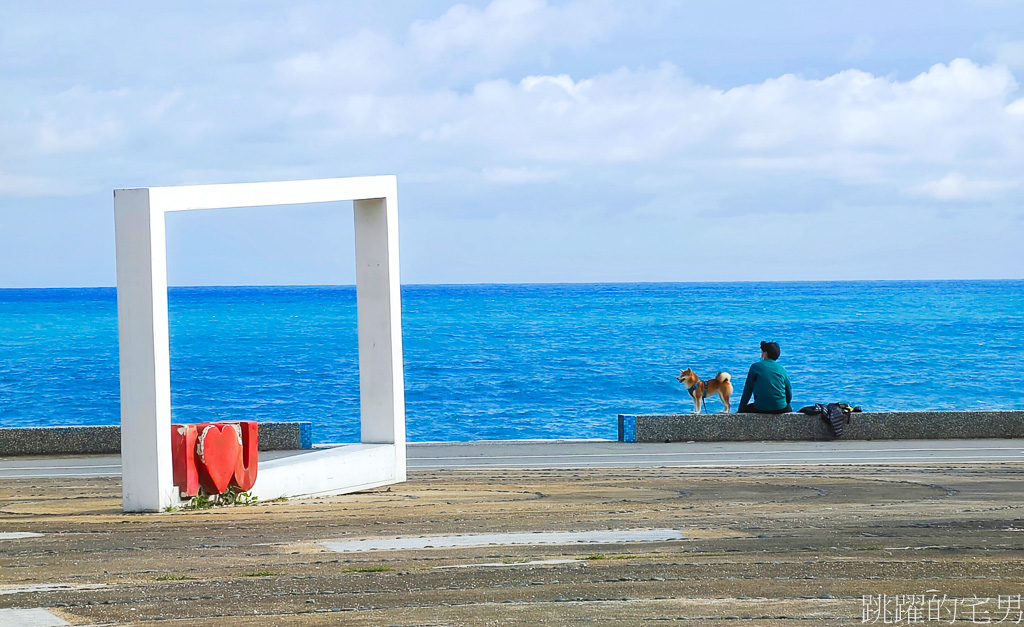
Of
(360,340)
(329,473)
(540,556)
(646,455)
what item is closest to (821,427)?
(646,455)

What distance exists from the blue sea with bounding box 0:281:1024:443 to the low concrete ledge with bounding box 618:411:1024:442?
23.5 m

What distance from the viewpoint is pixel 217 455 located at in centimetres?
1038

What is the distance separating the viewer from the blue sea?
55219mm

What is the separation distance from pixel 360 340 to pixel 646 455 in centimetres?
534

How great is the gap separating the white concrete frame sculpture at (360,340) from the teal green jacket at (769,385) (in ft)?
24.2

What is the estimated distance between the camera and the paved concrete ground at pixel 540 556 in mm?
5949

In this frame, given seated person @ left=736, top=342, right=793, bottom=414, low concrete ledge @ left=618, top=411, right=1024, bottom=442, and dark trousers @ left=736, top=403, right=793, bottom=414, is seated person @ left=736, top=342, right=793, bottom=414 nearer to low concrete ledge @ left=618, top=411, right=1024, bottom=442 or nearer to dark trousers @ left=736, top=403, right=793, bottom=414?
dark trousers @ left=736, top=403, right=793, bottom=414

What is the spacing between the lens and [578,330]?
106250 millimetres

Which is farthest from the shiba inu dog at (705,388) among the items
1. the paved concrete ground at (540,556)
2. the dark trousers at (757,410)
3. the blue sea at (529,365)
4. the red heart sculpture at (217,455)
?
the blue sea at (529,365)

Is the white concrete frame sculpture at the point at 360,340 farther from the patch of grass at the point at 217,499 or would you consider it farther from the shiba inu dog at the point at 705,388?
the shiba inu dog at the point at 705,388

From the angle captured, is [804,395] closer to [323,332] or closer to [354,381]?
[354,381]

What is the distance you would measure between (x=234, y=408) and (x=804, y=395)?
24.9m

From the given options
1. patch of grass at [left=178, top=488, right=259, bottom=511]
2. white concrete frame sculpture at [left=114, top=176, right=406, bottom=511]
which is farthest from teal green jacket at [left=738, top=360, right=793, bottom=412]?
patch of grass at [left=178, top=488, right=259, bottom=511]

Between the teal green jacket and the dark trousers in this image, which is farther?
the dark trousers
